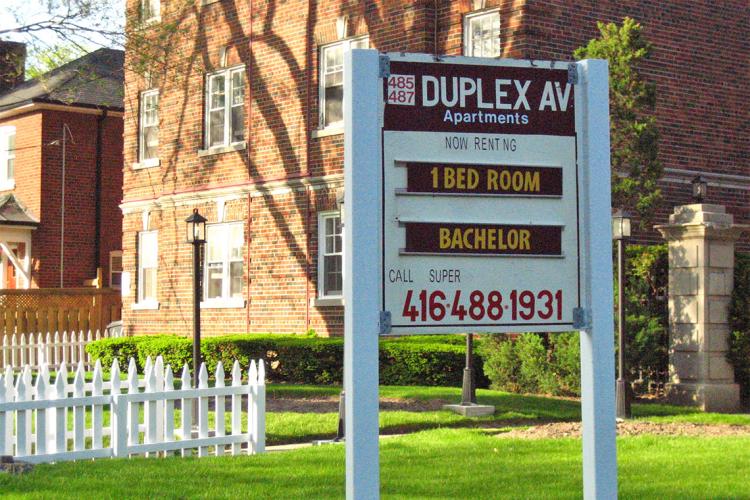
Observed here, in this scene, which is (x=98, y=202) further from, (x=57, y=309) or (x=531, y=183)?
(x=531, y=183)

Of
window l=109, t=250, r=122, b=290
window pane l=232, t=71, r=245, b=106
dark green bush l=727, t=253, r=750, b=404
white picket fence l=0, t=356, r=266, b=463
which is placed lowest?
white picket fence l=0, t=356, r=266, b=463

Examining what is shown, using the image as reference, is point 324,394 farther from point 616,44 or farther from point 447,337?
point 616,44

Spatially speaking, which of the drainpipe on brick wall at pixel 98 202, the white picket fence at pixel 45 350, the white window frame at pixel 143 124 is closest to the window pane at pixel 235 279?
the white picket fence at pixel 45 350

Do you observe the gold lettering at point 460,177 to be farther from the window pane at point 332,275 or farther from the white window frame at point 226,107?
the white window frame at point 226,107

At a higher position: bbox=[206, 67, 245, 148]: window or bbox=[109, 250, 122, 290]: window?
bbox=[206, 67, 245, 148]: window

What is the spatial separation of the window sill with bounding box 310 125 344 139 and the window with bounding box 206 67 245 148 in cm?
254

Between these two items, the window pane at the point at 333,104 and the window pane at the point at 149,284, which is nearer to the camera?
the window pane at the point at 333,104

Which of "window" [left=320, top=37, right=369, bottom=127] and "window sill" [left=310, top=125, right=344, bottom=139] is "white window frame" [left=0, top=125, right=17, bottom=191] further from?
"window" [left=320, top=37, right=369, bottom=127]

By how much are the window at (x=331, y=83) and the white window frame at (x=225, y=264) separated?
10.9 ft

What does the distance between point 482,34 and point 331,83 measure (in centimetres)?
382

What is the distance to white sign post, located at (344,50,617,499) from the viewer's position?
18.5 feet

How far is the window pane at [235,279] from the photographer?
2586 centimetres

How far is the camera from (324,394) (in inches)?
712

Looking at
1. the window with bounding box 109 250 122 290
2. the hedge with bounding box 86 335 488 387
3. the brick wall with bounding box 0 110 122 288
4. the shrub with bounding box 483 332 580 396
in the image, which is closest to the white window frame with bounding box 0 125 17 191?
the brick wall with bounding box 0 110 122 288
